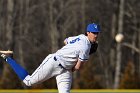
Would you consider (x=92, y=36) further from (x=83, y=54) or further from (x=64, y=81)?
(x=64, y=81)

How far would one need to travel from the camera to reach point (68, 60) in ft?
20.5

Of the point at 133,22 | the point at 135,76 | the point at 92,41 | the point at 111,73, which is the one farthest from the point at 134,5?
the point at 92,41

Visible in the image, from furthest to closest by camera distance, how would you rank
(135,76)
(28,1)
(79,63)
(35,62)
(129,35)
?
(129,35) < (28,1) < (35,62) < (135,76) < (79,63)

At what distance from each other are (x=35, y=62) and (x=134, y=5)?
5.83 meters

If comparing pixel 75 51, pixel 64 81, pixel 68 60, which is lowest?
pixel 64 81

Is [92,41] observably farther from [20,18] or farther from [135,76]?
[20,18]

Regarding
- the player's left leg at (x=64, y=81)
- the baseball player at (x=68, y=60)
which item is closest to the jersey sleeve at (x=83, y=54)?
the baseball player at (x=68, y=60)

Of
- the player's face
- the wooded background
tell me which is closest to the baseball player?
the player's face

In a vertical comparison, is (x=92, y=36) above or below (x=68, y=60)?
above

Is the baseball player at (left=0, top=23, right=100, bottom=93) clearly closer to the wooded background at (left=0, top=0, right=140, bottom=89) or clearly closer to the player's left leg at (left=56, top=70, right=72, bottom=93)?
the player's left leg at (left=56, top=70, right=72, bottom=93)

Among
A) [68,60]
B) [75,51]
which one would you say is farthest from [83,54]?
[68,60]

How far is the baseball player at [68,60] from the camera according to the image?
6.13 m

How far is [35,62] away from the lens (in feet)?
80.3

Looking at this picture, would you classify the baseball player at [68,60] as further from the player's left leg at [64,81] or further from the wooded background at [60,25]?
the wooded background at [60,25]
